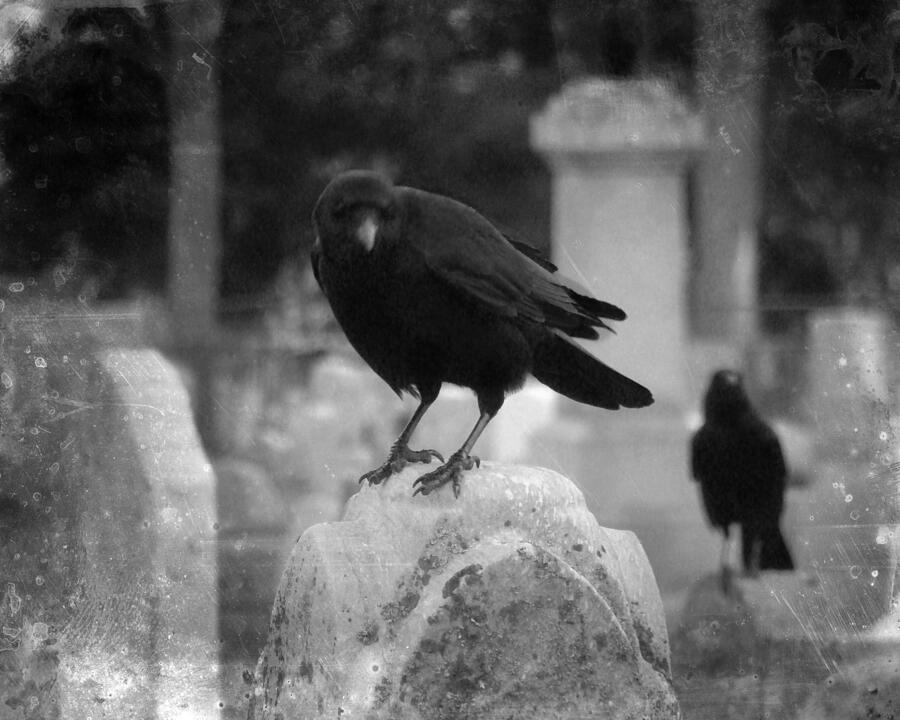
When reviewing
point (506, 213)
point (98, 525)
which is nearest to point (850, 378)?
point (506, 213)

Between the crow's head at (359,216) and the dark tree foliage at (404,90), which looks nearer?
the crow's head at (359,216)

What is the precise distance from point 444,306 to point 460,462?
452mm

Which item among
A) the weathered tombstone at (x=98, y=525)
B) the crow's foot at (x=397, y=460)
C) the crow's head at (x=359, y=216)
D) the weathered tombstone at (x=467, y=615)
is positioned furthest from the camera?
the weathered tombstone at (x=98, y=525)

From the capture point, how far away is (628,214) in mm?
3090

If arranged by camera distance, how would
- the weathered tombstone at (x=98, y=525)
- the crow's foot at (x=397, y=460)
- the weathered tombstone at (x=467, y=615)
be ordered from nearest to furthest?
the weathered tombstone at (x=467, y=615), the crow's foot at (x=397, y=460), the weathered tombstone at (x=98, y=525)

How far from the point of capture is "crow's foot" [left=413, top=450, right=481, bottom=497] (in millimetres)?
2771

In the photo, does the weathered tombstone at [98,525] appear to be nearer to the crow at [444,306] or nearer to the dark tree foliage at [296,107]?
the dark tree foliage at [296,107]

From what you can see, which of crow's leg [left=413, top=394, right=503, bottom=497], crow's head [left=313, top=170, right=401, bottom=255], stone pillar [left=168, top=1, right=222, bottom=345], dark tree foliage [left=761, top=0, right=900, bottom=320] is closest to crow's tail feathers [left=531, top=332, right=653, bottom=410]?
crow's leg [left=413, top=394, right=503, bottom=497]

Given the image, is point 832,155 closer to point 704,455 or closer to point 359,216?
point 704,455

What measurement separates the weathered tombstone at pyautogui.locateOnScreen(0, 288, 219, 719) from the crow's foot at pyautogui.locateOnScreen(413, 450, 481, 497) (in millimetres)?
722

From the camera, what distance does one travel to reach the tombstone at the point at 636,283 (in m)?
3.07

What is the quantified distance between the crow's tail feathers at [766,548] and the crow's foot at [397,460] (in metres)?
1.00

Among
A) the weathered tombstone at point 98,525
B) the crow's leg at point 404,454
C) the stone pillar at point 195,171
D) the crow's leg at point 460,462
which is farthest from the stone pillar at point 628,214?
the weathered tombstone at point 98,525

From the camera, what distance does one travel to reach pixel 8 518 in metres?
3.12
